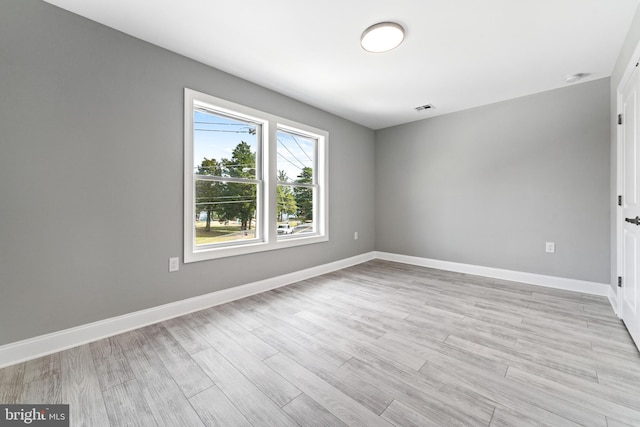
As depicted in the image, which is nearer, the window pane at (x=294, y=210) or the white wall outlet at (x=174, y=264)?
the white wall outlet at (x=174, y=264)

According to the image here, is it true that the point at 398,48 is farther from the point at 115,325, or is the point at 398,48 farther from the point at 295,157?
the point at 115,325

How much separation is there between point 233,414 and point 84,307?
1.59 m

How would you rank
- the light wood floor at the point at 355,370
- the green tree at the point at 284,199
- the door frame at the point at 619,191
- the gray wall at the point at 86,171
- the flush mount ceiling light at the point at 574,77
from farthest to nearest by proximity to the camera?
the green tree at the point at 284,199 < the flush mount ceiling light at the point at 574,77 < the door frame at the point at 619,191 < the gray wall at the point at 86,171 < the light wood floor at the point at 355,370

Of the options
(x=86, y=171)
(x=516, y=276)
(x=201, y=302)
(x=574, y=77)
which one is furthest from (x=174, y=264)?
(x=574, y=77)

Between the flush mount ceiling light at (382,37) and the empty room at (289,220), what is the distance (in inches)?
0.7

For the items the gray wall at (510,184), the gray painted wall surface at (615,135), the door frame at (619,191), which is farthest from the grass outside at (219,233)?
the gray painted wall surface at (615,135)

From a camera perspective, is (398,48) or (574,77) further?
(574,77)

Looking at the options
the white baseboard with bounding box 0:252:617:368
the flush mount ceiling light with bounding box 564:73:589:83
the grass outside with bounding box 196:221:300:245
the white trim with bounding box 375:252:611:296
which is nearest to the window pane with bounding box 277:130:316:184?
the grass outside with bounding box 196:221:300:245

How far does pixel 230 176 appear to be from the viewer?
9.92ft

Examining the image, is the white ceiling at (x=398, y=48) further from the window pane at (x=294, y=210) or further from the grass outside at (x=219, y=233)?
the grass outside at (x=219, y=233)

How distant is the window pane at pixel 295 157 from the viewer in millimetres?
3609

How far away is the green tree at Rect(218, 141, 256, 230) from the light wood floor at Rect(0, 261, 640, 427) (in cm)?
105

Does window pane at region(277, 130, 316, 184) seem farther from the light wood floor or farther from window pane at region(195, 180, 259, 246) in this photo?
the light wood floor

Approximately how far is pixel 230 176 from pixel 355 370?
2.36 metres
